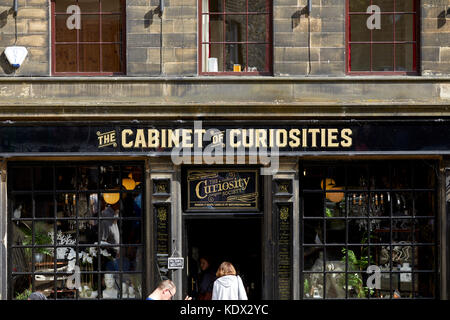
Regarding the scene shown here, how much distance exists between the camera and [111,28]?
12484mm

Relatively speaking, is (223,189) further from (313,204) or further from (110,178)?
(110,178)

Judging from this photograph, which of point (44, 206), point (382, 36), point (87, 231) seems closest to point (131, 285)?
point (87, 231)

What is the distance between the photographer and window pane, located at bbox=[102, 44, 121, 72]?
12445mm

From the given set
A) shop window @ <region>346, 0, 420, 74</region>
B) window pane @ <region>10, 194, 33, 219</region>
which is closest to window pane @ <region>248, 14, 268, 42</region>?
shop window @ <region>346, 0, 420, 74</region>

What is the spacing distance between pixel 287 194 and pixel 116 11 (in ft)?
15.4

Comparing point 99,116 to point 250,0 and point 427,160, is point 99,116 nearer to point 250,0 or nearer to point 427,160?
Answer: point 250,0

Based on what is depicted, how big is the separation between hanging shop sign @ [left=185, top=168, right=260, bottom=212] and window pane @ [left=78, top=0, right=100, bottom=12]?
11.6 feet

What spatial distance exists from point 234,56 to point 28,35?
3848 mm

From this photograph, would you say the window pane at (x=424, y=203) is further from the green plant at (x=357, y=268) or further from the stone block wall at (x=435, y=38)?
the stone block wall at (x=435, y=38)

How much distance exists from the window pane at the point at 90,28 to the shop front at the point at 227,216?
2285 millimetres

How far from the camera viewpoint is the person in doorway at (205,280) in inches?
489

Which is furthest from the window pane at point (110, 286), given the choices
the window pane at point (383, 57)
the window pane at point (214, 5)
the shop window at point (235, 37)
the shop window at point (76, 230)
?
the window pane at point (383, 57)

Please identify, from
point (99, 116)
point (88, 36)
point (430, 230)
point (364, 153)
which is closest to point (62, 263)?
point (99, 116)


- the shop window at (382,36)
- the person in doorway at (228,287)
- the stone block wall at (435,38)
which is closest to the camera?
the person in doorway at (228,287)
